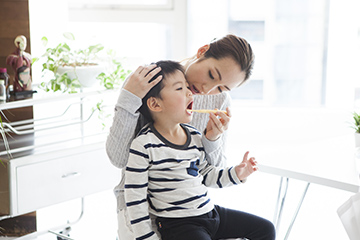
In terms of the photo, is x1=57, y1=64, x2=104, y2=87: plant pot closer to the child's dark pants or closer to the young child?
the young child

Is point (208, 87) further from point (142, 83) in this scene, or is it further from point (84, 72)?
point (84, 72)

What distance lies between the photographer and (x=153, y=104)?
1.43 m

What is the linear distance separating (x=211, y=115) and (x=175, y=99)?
115 mm

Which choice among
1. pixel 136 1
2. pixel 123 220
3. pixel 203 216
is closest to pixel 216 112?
pixel 203 216

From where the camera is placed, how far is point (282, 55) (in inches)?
155

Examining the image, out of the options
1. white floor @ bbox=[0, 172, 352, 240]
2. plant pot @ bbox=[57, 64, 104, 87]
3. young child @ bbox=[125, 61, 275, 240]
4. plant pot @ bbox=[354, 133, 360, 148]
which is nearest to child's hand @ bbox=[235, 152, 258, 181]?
young child @ bbox=[125, 61, 275, 240]

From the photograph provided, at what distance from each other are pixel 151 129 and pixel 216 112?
0.19 m

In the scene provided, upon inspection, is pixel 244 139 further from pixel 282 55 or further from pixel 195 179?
pixel 195 179

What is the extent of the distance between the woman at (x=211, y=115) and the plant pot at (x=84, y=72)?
765 millimetres

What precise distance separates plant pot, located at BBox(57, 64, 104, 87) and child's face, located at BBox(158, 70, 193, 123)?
88 cm

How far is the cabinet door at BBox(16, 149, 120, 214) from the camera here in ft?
6.48

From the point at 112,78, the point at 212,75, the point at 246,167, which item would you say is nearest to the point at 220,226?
the point at 246,167


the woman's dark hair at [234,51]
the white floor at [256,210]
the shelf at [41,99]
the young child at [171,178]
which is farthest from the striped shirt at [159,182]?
the white floor at [256,210]

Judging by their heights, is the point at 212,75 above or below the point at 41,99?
above
